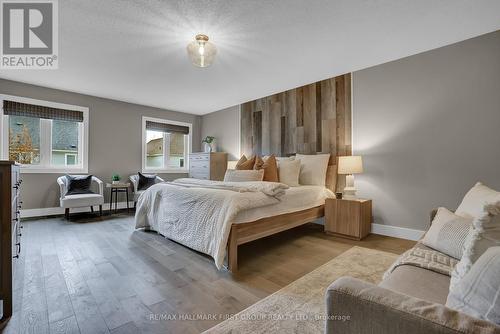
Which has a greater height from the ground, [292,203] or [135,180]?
[135,180]

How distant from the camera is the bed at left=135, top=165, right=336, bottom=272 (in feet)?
Result: 6.97

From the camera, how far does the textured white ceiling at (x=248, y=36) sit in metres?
2.07

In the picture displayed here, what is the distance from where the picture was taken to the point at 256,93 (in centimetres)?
458

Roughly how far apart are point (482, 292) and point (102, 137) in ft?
18.6

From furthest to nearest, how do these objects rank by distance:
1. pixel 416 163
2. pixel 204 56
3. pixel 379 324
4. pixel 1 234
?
1. pixel 416 163
2. pixel 204 56
3. pixel 1 234
4. pixel 379 324

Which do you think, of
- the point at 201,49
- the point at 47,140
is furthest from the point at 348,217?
the point at 47,140

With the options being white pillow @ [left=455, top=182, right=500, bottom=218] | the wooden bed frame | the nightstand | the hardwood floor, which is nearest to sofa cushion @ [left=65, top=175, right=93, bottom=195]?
the hardwood floor

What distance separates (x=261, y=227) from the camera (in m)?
2.43

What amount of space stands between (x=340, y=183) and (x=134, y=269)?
3.09 metres

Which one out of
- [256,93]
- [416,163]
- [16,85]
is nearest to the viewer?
[416,163]

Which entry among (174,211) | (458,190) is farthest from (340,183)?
(174,211)

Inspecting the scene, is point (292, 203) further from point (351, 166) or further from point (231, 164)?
point (231, 164)

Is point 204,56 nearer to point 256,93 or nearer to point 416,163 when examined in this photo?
Result: point 256,93

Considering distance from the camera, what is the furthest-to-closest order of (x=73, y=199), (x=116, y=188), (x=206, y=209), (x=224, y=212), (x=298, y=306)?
(x=116, y=188)
(x=73, y=199)
(x=206, y=209)
(x=224, y=212)
(x=298, y=306)
